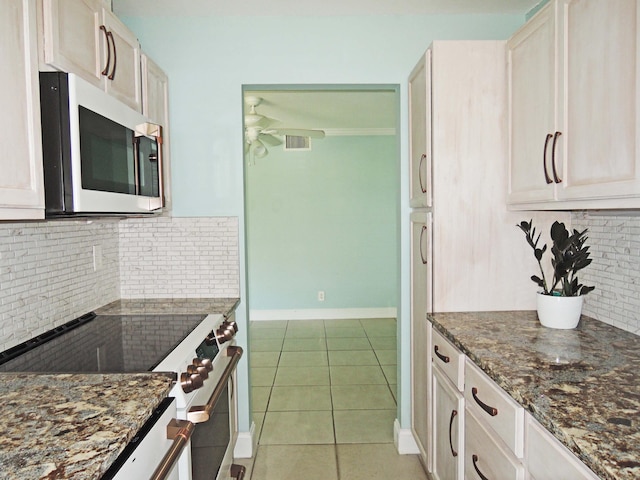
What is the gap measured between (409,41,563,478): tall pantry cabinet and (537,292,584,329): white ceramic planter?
0.28m

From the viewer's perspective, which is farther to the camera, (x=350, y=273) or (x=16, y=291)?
(x=350, y=273)

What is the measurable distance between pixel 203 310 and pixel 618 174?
70.2 inches

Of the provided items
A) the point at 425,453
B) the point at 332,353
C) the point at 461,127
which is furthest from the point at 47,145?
the point at 332,353

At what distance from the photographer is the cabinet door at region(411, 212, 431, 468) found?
2.15 meters

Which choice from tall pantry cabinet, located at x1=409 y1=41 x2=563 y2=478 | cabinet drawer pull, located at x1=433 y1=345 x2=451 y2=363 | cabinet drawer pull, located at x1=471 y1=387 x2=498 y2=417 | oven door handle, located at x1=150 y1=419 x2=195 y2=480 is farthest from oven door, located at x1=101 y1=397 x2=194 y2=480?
tall pantry cabinet, located at x1=409 y1=41 x2=563 y2=478

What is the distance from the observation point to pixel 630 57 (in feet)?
4.14

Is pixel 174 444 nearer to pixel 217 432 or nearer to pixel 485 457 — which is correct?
pixel 217 432

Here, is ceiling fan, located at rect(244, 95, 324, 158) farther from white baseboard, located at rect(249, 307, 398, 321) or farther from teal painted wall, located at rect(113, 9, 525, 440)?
white baseboard, located at rect(249, 307, 398, 321)

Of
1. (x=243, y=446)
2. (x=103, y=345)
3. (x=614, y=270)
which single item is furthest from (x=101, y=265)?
(x=614, y=270)

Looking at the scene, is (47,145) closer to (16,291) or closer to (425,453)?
(16,291)

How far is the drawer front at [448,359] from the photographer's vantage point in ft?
5.58

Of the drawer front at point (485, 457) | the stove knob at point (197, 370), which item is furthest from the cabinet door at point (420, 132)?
the stove knob at point (197, 370)

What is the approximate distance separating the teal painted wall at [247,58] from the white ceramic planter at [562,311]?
1.11m

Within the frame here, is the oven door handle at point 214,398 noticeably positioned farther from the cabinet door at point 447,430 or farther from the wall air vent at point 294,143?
the wall air vent at point 294,143
